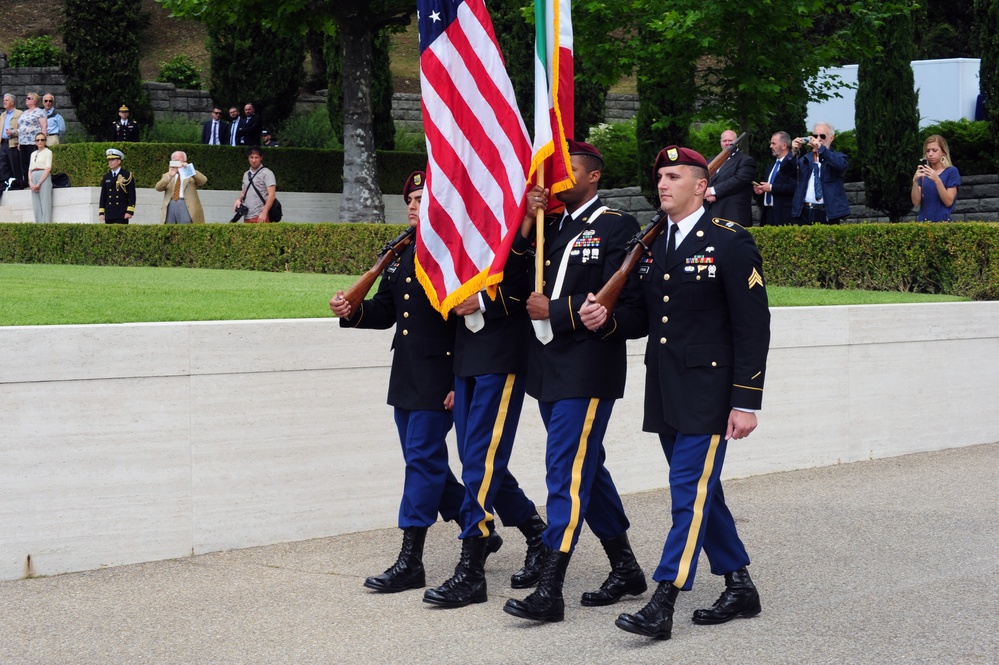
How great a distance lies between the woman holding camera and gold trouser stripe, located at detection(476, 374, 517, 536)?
939 centimetres

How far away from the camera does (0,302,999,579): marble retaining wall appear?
662cm

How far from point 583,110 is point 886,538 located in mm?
21999

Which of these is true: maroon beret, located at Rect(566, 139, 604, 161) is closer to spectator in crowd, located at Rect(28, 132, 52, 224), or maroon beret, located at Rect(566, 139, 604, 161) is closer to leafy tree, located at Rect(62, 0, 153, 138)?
spectator in crowd, located at Rect(28, 132, 52, 224)

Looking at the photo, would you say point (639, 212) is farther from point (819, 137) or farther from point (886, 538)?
point (886, 538)

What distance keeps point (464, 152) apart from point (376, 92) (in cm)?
2413

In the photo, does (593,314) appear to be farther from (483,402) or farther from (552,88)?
(552,88)

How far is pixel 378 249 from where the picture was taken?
1628 cm

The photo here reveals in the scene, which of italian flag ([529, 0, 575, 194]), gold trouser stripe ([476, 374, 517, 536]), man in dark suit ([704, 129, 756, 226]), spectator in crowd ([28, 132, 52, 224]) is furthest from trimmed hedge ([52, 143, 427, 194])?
gold trouser stripe ([476, 374, 517, 536])

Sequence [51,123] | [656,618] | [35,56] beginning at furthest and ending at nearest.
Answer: [35,56]
[51,123]
[656,618]

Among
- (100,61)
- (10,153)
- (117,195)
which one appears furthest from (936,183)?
(100,61)

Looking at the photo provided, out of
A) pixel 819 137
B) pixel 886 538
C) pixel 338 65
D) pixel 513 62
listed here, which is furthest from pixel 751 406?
pixel 338 65

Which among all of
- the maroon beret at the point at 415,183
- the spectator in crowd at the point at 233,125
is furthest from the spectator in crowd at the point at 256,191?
the maroon beret at the point at 415,183

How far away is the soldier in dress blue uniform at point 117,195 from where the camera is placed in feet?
69.3

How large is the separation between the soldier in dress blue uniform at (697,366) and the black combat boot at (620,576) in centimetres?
46
